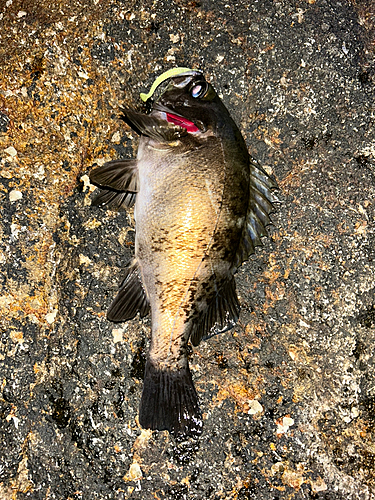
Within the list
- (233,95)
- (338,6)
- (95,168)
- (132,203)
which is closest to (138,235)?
(132,203)

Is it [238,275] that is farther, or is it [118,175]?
[238,275]

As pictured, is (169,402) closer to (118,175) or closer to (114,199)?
(114,199)

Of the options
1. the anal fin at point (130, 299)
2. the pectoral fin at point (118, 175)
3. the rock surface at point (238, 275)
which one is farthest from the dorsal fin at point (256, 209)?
the pectoral fin at point (118, 175)

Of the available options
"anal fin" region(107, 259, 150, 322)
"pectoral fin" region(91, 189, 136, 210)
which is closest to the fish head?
"pectoral fin" region(91, 189, 136, 210)

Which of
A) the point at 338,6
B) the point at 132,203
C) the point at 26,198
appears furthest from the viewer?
the point at 338,6

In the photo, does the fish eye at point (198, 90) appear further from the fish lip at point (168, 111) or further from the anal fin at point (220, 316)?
the anal fin at point (220, 316)

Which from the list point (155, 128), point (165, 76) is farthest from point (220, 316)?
point (165, 76)

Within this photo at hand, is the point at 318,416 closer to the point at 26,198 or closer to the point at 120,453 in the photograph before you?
the point at 120,453
